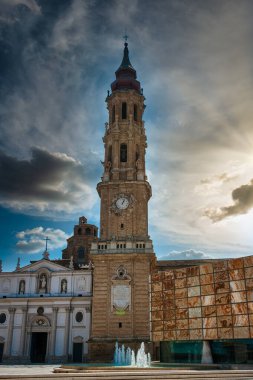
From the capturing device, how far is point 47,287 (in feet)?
171

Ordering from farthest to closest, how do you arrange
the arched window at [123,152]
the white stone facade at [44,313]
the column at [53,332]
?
the arched window at [123,152] → the white stone facade at [44,313] → the column at [53,332]

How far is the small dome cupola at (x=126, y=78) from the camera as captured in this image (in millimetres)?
56969

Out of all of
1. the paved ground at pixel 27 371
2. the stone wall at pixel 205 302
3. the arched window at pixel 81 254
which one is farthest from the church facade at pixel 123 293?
the paved ground at pixel 27 371

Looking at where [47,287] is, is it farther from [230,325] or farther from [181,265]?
[230,325]

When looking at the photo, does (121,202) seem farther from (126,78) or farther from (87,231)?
(87,231)

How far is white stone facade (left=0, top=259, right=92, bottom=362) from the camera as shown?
48.4m

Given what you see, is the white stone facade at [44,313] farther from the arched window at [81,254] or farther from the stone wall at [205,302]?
the stone wall at [205,302]

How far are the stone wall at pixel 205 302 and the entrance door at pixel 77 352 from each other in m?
14.4

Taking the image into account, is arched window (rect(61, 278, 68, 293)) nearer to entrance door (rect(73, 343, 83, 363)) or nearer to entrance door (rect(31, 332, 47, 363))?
entrance door (rect(31, 332, 47, 363))

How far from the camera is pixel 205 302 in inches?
1305

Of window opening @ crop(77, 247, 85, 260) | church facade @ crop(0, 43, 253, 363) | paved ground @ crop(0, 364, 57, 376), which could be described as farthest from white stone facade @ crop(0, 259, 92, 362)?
window opening @ crop(77, 247, 85, 260)

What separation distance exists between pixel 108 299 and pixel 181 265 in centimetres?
1480

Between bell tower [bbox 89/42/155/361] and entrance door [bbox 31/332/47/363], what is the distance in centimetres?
977

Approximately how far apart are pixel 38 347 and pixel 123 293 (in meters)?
13.8
